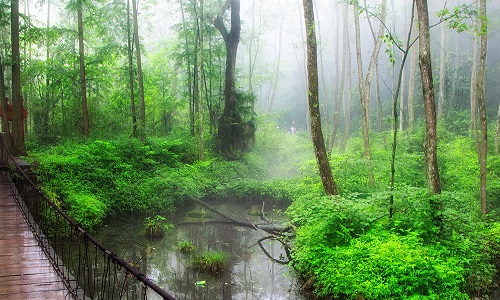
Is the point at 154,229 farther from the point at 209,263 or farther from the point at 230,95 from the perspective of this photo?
the point at 230,95

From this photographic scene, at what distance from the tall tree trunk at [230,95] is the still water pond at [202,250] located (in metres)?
6.18

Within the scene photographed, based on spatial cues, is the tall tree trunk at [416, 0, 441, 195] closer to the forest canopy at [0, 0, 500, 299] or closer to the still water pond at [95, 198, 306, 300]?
the forest canopy at [0, 0, 500, 299]

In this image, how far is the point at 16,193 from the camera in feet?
31.1

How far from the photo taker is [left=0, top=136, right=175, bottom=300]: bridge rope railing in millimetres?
4238

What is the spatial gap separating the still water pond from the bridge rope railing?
0.65 meters

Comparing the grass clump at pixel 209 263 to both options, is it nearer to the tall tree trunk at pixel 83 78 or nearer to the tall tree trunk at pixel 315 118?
Result: the tall tree trunk at pixel 315 118

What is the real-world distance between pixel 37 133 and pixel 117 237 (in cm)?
996

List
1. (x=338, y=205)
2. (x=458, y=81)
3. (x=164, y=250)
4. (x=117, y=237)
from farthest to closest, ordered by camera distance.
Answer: (x=458, y=81), (x=117, y=237), (x=164, y=250), (x=338, y=205)

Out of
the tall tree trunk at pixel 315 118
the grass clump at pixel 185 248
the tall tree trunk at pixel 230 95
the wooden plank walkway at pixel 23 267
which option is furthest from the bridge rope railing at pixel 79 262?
the tall tree trunk at pixel 230 95

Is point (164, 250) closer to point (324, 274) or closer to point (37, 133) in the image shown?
point (324, 274)

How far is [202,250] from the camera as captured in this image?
35.0 ft

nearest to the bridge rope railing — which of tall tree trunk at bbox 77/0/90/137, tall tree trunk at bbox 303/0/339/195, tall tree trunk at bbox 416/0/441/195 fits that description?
tall tree trunk at bbox 303/0/339/195

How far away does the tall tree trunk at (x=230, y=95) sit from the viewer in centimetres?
1953

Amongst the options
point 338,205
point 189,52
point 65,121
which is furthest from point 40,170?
point 189,52
